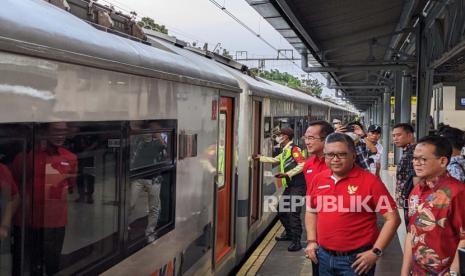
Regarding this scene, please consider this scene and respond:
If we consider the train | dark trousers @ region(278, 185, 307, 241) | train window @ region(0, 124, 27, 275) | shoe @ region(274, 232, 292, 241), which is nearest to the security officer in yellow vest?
dark trousers @ region(278, 185, 307, 241)

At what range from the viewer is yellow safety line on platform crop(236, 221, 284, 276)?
255 inches

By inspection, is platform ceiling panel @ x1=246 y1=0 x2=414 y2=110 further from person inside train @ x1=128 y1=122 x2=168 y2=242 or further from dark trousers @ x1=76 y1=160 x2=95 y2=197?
dark trousers @ x1=76 y1=160 x2=95 y2=197

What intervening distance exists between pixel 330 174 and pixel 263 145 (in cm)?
435

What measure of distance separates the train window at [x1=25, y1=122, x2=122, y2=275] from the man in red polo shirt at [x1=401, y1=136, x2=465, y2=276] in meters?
1.77

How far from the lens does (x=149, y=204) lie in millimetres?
3568

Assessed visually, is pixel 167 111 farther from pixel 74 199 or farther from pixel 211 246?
pixel 211 246

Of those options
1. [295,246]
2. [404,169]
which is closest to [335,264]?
[404,169]

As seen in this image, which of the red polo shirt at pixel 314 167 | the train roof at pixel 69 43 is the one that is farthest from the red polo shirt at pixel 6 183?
the red polo shirt at pixel 314 167

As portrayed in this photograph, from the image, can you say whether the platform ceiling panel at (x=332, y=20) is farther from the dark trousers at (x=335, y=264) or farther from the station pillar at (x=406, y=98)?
the dark trousers at (x=335, y=264)

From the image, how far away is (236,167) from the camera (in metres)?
6.22

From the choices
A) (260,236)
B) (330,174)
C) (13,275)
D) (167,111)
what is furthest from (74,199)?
(260,236)

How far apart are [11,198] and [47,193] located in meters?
0.24

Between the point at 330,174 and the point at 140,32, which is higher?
the point at 140,32

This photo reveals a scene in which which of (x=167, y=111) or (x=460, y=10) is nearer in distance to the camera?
(x=167, y=111)
